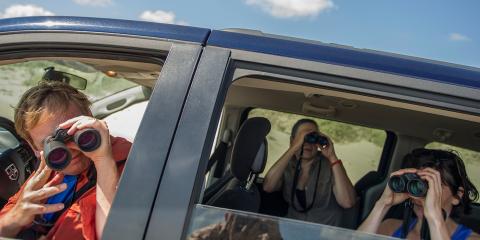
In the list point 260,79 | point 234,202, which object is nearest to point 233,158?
point 234,202

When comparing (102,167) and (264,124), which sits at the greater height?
(264,124)

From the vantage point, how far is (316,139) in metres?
3.27

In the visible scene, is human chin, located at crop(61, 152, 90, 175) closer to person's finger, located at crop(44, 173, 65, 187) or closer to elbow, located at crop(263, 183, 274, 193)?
person's finger, located at crop(44, 173, 65, 187)

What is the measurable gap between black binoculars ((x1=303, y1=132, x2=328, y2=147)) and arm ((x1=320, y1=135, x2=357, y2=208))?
0.11 m

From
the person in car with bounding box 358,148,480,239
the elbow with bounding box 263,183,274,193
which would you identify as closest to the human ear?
the person in car with bounding box 358,148,480,239

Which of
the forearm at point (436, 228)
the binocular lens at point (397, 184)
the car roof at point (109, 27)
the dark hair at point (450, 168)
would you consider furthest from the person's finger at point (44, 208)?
the dark hair at point (450, 168)

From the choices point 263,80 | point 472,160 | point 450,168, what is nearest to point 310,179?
point 472,160

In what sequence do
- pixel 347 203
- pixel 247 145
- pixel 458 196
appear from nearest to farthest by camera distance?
1. pixel 247 145
2. pixel 458 196
3. pixel 347 203

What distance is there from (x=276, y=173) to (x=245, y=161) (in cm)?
133

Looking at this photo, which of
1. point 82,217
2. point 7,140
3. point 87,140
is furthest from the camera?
point 7,140

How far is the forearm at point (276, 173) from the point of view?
136 inches

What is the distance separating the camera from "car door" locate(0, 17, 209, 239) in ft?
5.44

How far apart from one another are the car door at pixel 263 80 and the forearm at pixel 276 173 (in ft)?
5.24

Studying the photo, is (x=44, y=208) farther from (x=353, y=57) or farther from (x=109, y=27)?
(x=353, y=57)
